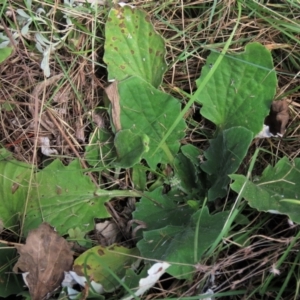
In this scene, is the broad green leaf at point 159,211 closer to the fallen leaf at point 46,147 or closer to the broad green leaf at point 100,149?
the broad green leaf at point 100,149

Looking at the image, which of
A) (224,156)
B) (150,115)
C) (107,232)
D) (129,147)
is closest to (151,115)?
(150,115)

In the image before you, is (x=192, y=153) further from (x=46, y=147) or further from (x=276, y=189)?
(x=46, y=147)

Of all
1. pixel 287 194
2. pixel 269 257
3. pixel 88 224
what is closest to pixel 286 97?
pixel 287 194

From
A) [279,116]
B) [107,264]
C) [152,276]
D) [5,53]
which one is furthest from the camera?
[5,53]

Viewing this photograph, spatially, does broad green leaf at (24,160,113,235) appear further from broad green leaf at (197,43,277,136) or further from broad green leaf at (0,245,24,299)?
broad green leaf at (197,43,277,136)

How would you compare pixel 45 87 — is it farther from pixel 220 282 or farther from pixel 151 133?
pixel 220 282

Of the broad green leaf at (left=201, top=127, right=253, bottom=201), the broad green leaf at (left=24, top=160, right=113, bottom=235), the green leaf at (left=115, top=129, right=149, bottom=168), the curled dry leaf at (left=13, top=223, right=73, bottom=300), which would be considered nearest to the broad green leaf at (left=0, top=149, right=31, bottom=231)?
the broad green leaf at (left=24, top=160, right=113, bottom=235)
